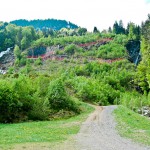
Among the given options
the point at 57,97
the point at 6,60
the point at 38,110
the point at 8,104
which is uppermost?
the point at 6,60

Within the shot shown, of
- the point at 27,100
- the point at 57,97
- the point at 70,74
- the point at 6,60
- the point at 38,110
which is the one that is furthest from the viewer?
the point at 6,60

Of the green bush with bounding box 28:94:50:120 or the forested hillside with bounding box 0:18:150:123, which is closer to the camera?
the green bush with bounding box 28:94:50:120

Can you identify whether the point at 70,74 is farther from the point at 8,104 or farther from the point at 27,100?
the point at 8,104

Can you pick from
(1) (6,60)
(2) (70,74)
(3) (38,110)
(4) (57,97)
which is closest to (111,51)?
(2) (70,74)

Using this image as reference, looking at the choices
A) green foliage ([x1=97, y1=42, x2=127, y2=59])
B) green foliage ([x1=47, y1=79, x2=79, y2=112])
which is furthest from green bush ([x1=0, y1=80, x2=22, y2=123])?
green foliage ([x1=97, y1=42, x2=127, y2=59])

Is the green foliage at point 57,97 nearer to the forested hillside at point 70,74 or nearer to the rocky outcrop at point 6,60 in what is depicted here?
the forested hillside at point 70,74

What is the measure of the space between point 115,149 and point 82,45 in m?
138

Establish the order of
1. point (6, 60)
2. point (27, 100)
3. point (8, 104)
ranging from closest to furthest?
1. point (8, 104)
2. point (27, 100)
3. point (6, 60)

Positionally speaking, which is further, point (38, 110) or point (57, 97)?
point (57, 97)

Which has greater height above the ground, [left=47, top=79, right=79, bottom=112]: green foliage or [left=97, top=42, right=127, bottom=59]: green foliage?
[left=97, top=42, right=127, bottom=59]: green foliage

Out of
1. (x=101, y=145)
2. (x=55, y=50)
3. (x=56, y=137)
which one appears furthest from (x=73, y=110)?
(x=55, y=50)

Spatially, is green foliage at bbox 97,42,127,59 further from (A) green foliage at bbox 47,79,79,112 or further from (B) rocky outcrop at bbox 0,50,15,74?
(A) green foliage at bbox 47,79,79,112

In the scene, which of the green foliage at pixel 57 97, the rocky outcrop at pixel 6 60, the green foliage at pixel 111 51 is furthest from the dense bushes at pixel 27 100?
the green foliage at pixel 111 51

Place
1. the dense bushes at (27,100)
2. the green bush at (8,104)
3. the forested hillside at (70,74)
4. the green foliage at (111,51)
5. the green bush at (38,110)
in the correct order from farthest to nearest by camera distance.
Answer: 1. the green foliage at (111,51)
2. the forested hillside at (70,74)
3. the green bush at (38,110)
4. the dense bushes at (27,100)
5. the green bush at (8,104)
